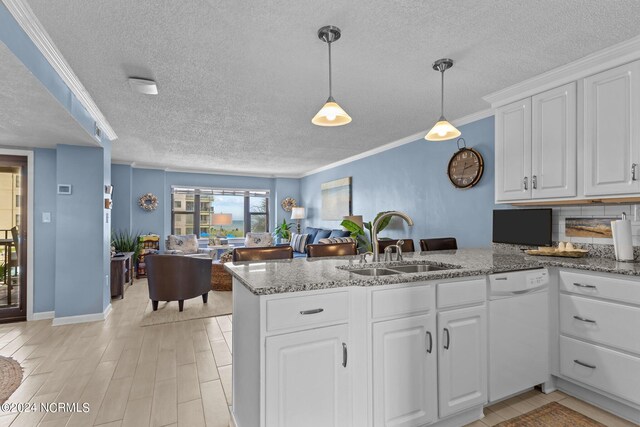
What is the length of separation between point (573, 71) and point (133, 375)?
4.19 m

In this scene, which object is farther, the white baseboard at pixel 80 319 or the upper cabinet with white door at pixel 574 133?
the white baseboard at pixel 80 319

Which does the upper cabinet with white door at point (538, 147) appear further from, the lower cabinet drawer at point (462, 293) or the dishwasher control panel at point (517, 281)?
the lower cabinet drawer at point (462, 293)

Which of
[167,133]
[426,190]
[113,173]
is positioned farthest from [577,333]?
[113,173]

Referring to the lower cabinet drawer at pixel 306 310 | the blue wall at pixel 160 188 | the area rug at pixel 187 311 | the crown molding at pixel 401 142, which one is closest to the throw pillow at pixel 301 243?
the blue wall at pixel 160 188

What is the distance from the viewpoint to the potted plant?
8258 millimetres

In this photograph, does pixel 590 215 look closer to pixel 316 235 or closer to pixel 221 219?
pixel 316 235

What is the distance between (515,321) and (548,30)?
187cm

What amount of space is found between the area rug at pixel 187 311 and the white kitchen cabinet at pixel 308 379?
2912mm

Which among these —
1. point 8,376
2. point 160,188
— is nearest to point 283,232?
point 160,188

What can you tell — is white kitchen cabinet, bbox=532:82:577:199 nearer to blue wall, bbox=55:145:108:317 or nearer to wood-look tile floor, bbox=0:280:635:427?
wood-look tile floor, bbox=0:280:635:427

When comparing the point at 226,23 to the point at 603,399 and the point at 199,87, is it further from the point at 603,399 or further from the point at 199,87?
the point at 603,399

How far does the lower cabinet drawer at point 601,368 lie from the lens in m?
1.88

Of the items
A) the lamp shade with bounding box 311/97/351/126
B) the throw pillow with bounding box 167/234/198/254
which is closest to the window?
the throw pillow with bounding box 167/234/198/254

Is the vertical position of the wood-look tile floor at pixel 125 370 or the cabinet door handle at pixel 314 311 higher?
the cabinet door handle at pixel 314 311
